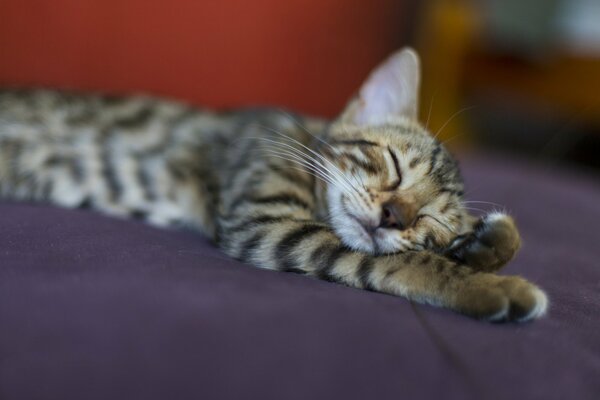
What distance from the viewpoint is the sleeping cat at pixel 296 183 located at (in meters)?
1.25

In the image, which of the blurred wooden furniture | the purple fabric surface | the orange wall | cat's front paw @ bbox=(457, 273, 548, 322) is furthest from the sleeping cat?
the blurred wooden furniture

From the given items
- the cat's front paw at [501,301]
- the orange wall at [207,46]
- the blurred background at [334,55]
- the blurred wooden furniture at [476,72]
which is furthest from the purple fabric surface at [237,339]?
the blurred wooden furniture at [476,72]

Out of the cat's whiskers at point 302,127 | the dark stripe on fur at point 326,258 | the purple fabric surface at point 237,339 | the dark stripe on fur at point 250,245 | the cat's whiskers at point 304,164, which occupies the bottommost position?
the dark stripe on fur at point 250,245

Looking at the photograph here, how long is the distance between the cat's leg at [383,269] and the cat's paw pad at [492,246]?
8 centimetres

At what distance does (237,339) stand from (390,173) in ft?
2.38

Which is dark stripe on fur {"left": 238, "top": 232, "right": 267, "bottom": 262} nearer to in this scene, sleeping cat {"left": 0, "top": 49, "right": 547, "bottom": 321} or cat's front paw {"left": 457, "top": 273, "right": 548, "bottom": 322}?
sleeping cat {"left": 0, "top": 49, "right": 547, "bottom": 321}

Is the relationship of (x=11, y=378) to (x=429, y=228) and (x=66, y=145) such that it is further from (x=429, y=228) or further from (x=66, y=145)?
(x=66, y=145)

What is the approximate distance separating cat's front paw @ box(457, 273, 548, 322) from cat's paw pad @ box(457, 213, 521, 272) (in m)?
0.14

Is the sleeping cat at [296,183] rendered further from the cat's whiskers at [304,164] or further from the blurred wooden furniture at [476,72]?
the blurred wooden furniture at [476,72]

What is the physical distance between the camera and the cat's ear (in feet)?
5.57

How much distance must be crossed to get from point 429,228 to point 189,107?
3.62 feet

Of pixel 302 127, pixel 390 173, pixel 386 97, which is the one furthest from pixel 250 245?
pixel 386 97

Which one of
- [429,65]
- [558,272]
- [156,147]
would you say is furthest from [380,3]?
[558,272]

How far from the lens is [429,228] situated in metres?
1.38
